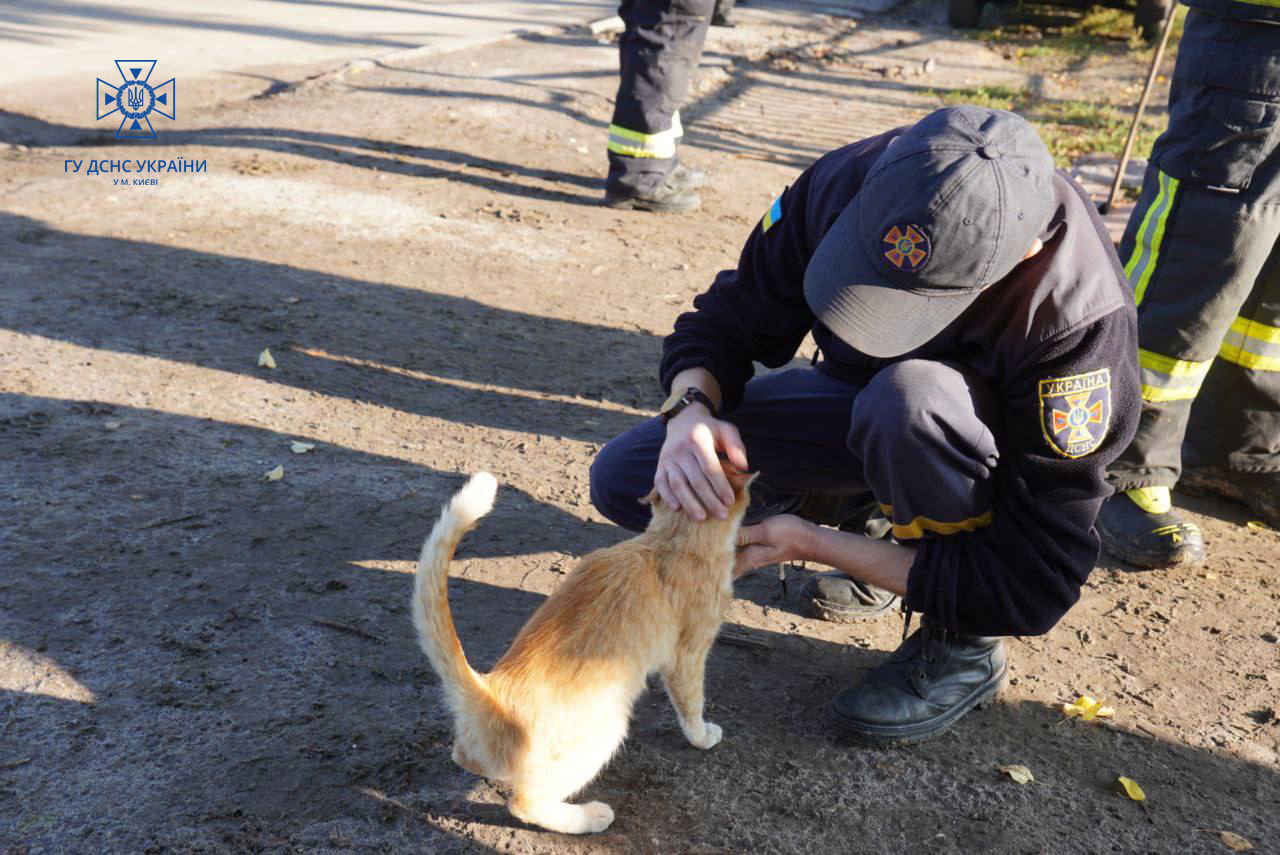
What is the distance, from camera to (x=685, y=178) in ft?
20.6

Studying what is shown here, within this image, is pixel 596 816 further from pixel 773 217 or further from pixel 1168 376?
pixel 1168 376

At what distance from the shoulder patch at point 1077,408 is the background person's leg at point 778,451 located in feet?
1.87

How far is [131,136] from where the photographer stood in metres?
6.48

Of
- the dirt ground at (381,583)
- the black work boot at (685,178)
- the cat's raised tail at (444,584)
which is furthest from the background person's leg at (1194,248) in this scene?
the black work boot at (685,178)

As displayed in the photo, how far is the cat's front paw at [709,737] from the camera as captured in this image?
7.75 ft

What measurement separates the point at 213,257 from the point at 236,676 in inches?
120

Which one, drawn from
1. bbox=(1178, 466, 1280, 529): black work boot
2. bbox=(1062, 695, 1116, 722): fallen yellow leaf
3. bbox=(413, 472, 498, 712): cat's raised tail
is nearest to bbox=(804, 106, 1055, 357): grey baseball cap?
bbox=(413, 472, 498, 712): cat's raised tail

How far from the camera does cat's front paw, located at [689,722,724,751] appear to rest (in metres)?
2.36

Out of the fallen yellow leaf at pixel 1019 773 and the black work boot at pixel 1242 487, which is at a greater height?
the black work boot at pixel 1242 487

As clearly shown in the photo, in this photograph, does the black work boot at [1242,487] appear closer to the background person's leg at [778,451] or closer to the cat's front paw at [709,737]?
the background person's leg at [778,451]

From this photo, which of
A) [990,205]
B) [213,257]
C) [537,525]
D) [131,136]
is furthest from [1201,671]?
[131,136]

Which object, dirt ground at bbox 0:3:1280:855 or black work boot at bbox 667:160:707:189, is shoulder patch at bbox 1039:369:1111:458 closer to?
dirt ground at bbox 0:3:1280:855

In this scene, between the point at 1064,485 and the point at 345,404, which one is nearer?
the point at 1064,485

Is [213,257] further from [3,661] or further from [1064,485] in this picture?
[1064,485]
